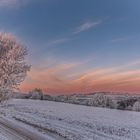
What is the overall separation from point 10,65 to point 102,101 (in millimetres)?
29457

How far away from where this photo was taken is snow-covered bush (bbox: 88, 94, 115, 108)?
2933 inches

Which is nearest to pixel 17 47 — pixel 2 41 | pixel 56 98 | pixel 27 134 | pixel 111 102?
pixel 2 41

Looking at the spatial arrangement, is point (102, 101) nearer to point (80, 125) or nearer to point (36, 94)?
point (36, 94)

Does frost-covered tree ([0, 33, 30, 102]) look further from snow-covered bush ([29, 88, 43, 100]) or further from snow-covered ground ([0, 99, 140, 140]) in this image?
snow-covered bush ([29, 88, 43, 100])

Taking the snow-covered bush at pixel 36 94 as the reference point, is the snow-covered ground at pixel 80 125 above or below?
below

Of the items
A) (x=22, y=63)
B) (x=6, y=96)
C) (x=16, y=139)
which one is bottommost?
(x=16, y=139)

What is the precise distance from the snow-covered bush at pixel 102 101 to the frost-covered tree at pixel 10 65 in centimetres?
2532

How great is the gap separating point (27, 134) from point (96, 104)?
2276 inches

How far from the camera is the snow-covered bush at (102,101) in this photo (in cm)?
7450

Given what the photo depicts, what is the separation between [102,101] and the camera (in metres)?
76.3

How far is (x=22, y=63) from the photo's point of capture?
54.6 metres

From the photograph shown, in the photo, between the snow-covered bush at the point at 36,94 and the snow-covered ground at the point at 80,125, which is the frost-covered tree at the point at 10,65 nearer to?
the snow-covered ground at the point at 80,125

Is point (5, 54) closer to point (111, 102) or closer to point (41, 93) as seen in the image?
point (111, 102)

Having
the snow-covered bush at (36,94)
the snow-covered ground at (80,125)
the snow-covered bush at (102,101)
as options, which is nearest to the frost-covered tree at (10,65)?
the snow-covered ground at (80,125)
